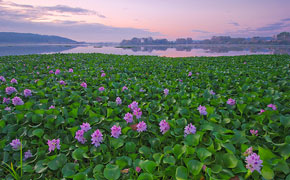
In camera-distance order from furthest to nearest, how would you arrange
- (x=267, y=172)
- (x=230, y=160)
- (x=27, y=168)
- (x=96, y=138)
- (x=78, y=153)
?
(x=96, y=138)
(x=78, y=153)
(x=27, y=168)
(x=230, y=160)
(x=267, y=172)

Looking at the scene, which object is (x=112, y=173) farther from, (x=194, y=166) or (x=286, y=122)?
(x=286, y=122)

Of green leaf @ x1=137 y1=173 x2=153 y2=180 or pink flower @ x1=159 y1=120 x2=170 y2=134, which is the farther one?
pink flower @ x1=159 y1=120 x2=170 y2=134

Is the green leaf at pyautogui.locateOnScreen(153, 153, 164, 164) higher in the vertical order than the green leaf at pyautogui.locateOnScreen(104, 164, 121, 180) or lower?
higher

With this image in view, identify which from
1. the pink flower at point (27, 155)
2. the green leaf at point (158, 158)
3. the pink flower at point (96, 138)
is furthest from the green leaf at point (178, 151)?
the pink flower at point (27, 155)

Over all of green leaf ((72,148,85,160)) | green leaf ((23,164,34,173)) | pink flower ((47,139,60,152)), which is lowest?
green leaf ((23,164,34,173))

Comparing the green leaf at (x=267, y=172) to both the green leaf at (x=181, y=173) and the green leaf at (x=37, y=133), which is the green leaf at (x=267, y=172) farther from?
the green leaf at (x=37, y=133)

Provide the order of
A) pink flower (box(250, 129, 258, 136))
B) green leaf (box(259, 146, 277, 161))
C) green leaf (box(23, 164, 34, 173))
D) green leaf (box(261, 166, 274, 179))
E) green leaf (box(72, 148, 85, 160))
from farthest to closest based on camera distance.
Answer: pink flower (box(250, 129, 258, 136)) → green leaf (box(72, 148, 85, 160)) → green leaf (box(23, 164, 34, 173)) → green leaf (box(259, 146, 277, 161)) → green leaf (box(261, 166, 274, 179))

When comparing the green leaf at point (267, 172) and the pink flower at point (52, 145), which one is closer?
the green leaf at point (267, 172)

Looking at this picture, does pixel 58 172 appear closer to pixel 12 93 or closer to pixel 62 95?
pixel 62 95

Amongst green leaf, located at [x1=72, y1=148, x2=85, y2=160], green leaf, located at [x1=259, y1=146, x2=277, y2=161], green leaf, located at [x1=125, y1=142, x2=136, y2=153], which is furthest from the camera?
green leaf, located at [x1=125, y1=142, x2=136, y2=153]

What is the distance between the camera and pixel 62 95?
2.88m

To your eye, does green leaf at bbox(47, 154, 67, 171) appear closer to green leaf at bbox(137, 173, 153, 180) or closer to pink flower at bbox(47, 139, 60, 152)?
pink flower at bbox(47, 139, 60, 152)

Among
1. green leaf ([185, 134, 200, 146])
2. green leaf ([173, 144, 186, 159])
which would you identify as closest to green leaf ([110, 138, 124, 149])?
green leaf ([173, 144, 186, 159])

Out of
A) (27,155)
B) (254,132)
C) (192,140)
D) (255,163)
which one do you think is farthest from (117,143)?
(254,132)
